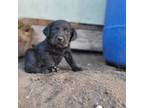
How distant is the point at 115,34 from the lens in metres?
3.20

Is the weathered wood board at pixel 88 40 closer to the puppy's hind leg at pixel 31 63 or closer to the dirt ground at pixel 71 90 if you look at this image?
the puppy's hind leg at pixel 31 63

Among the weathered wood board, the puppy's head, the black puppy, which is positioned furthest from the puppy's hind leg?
the weathered wood board

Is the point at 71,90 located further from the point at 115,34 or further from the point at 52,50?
the point at 115,34

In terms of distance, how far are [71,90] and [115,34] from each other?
1.03m

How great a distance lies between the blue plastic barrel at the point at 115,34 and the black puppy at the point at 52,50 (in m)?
0.44

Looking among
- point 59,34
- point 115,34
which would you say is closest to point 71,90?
point 59,34

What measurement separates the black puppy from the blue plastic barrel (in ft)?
1.45

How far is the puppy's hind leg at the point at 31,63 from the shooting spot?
2.78 metres

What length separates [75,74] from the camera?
106 inches
